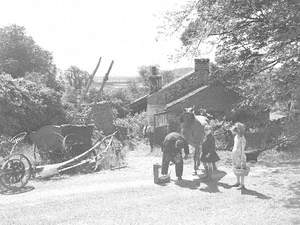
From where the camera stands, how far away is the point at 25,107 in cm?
1861

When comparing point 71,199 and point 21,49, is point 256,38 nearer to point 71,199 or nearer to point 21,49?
point 71,199

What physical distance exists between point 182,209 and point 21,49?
3350 cm

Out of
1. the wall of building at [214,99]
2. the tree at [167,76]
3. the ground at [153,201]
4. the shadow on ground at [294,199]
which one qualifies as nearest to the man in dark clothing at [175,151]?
the ground at [153,201]

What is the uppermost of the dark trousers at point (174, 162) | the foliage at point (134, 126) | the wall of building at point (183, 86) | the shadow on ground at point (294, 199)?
the wall of building at point (183, 86)

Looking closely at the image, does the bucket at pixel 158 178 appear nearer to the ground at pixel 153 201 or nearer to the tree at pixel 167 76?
the ground at pixel 153 201

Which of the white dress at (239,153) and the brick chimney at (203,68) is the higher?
the brick chimney at (203,68)

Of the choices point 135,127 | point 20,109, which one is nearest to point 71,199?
point 20,109

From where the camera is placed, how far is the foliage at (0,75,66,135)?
57.0 ft

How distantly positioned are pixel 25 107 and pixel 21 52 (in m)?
21.0

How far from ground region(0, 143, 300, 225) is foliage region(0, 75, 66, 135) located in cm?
638

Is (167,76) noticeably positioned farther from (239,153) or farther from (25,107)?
(239,153)

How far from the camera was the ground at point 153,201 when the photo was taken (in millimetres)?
7617

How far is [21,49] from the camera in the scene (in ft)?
125

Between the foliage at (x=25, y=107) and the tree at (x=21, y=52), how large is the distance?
54.9 ft
